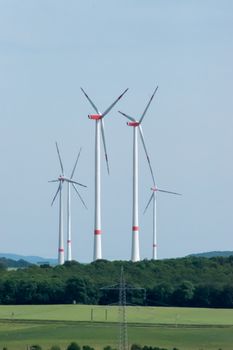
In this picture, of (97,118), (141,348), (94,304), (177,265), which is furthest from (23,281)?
(141,348)

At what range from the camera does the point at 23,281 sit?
134 meters

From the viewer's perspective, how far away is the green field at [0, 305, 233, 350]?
290 feet

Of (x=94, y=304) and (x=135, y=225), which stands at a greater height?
(x=135, y=225)

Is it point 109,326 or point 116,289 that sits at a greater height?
point 116,289

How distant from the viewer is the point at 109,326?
10069 cm

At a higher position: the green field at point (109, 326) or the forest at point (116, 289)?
the forest at point (116, 289)

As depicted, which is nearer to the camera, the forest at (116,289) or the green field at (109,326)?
the green field at (109,326)

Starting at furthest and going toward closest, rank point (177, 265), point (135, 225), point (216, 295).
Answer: point (177, 265), point (135, 225), point (216, 295)

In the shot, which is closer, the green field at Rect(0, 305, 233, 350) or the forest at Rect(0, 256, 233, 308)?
the green field at Rect(0, 305, 233, 350)

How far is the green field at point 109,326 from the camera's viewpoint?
88.3 m

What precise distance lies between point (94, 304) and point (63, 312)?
49.6 feet

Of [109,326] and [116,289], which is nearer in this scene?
[109,326]

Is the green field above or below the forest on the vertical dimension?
below

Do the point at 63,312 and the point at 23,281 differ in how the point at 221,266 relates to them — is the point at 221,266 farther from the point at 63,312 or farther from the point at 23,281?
the point at 63,312
